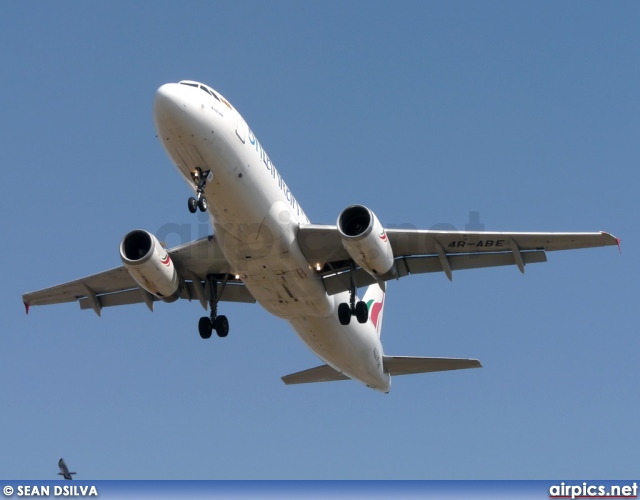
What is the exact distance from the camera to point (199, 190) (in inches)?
1046

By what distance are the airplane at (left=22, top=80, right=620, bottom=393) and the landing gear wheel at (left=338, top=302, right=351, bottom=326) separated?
0.12ft

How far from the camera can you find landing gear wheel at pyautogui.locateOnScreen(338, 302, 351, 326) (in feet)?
103

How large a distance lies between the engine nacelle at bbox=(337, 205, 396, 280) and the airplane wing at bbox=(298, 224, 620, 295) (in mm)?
634

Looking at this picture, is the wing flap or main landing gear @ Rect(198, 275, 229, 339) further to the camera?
the wing flap

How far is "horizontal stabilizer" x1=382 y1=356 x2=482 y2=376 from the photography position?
35.4m

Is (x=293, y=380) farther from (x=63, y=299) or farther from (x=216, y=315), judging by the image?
(x=63, y=299)

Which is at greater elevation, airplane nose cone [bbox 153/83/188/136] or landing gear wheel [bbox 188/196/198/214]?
airplane nose cone [bbox 153/83/188/136]

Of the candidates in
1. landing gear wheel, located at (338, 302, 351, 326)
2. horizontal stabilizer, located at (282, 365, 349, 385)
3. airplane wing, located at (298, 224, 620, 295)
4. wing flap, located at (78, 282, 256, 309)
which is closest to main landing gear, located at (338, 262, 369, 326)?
landing gear wheel, located at (338, 302, 351, 326)

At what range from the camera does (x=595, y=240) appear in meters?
28.5

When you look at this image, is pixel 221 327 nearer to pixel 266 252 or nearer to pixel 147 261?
pixel 147 261

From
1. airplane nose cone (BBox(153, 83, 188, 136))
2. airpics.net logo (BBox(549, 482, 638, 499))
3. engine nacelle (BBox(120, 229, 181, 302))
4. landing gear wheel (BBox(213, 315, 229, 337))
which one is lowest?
airpics.net logo (BBox(549, 482, 638, 499))

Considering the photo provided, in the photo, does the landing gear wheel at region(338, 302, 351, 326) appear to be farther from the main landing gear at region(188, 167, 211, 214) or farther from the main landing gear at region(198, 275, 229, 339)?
the main landing gear at region(188, 167, 211, 214)

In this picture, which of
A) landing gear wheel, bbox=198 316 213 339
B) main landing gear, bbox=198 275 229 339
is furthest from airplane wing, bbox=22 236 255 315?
landing gear wheel, bbox=198 316 213 339

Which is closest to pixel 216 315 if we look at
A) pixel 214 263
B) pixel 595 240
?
pixel 214 263
